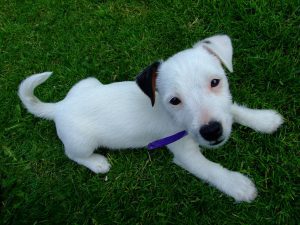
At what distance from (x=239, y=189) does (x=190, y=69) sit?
1599mm

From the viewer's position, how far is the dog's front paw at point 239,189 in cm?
448

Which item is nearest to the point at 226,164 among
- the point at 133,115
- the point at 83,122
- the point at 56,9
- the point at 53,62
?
the point at 133,115

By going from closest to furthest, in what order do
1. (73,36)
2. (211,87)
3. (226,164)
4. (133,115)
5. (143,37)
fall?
(211,87), (133,115), (226,164), (143,37), (73,36)

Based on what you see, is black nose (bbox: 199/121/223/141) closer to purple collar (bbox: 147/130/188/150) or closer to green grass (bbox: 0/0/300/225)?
purple collar (bbox: 147/130/188/150)

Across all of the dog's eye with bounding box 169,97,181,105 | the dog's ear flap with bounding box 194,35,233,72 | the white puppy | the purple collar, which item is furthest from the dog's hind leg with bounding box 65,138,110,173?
the dog's ear flap with bounding box 194,35,233,72

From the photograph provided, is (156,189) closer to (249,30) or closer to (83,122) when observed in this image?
(83,122)

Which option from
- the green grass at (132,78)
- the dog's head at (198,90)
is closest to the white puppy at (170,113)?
the dog's head at (198,90)

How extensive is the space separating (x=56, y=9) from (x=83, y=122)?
308 cm

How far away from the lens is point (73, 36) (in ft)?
21.3

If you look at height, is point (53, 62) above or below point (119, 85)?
below

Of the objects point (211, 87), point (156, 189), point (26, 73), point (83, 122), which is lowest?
point (156, 189)

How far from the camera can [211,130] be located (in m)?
3.59

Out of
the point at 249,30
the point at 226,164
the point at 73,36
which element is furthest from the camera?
the point at 73,36

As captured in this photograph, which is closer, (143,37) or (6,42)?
(143,37)
